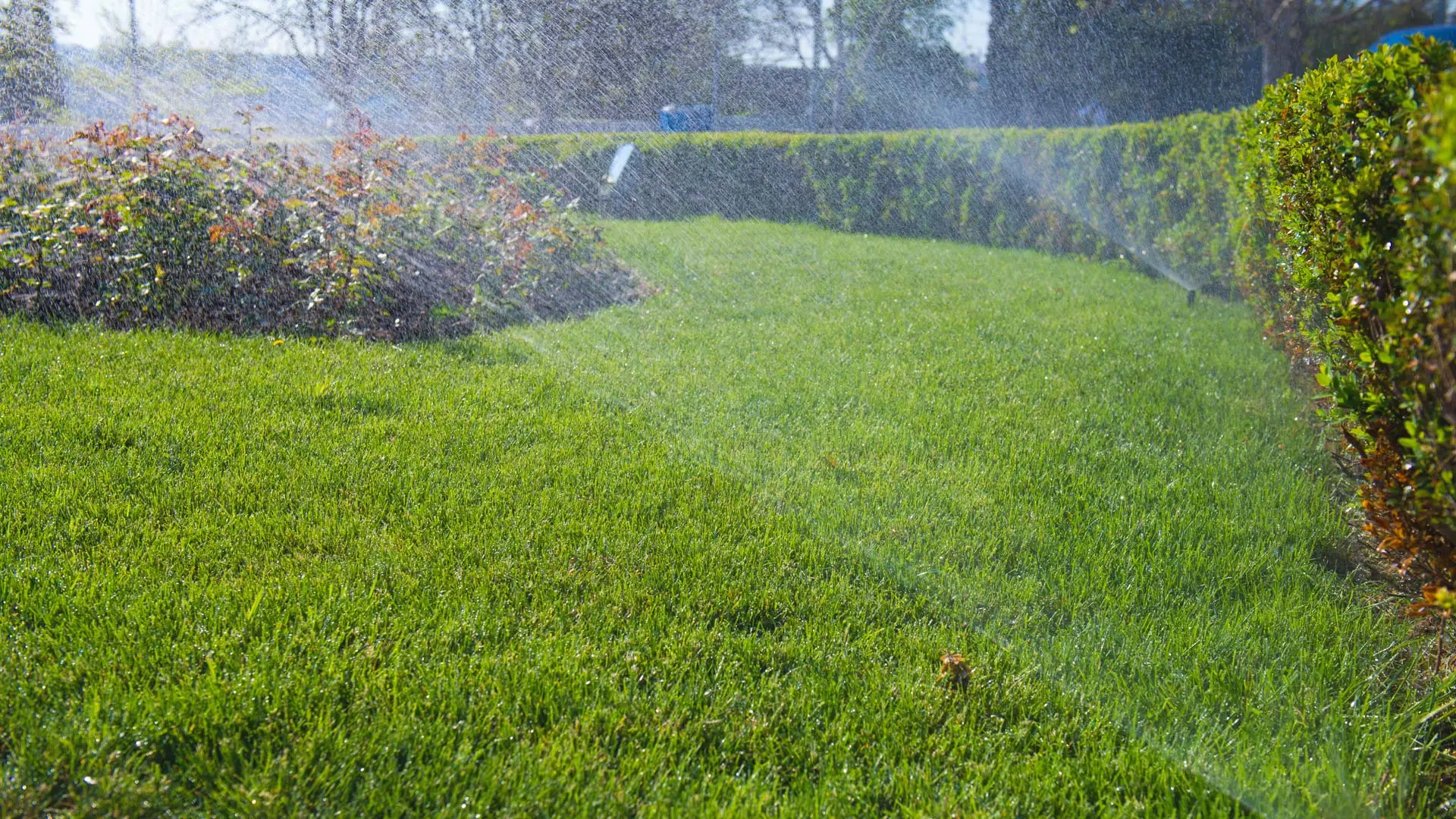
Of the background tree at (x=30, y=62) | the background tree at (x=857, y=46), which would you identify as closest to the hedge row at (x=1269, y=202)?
the background tree at (x=30, y=62)

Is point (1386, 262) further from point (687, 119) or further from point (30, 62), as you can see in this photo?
point (687, 119)

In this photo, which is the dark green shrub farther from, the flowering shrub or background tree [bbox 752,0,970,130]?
background tree [bbox 752,0,970,130]

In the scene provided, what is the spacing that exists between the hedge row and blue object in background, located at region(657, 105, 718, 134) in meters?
4.60

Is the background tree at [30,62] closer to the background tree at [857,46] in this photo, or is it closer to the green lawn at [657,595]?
the green lawn at [657,595]

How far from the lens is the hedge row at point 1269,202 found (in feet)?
5.04

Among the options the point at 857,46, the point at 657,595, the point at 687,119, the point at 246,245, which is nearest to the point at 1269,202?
the point at 657,595

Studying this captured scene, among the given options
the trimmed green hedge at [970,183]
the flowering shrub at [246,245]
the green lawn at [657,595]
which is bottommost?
the green lawn at [657,595]

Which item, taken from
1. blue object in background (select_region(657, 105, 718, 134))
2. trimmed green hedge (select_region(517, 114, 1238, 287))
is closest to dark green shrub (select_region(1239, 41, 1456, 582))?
trimmed green hedge (select_region(517, 114, 1238, 287))

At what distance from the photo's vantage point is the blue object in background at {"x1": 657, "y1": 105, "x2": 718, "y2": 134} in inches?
789

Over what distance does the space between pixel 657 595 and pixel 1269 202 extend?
11.4 ft

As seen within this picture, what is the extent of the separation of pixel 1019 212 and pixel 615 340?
7799 millimetres

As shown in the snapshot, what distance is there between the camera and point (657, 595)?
248 cm

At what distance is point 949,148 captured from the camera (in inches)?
479

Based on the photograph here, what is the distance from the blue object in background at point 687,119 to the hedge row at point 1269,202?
4.60 meters
